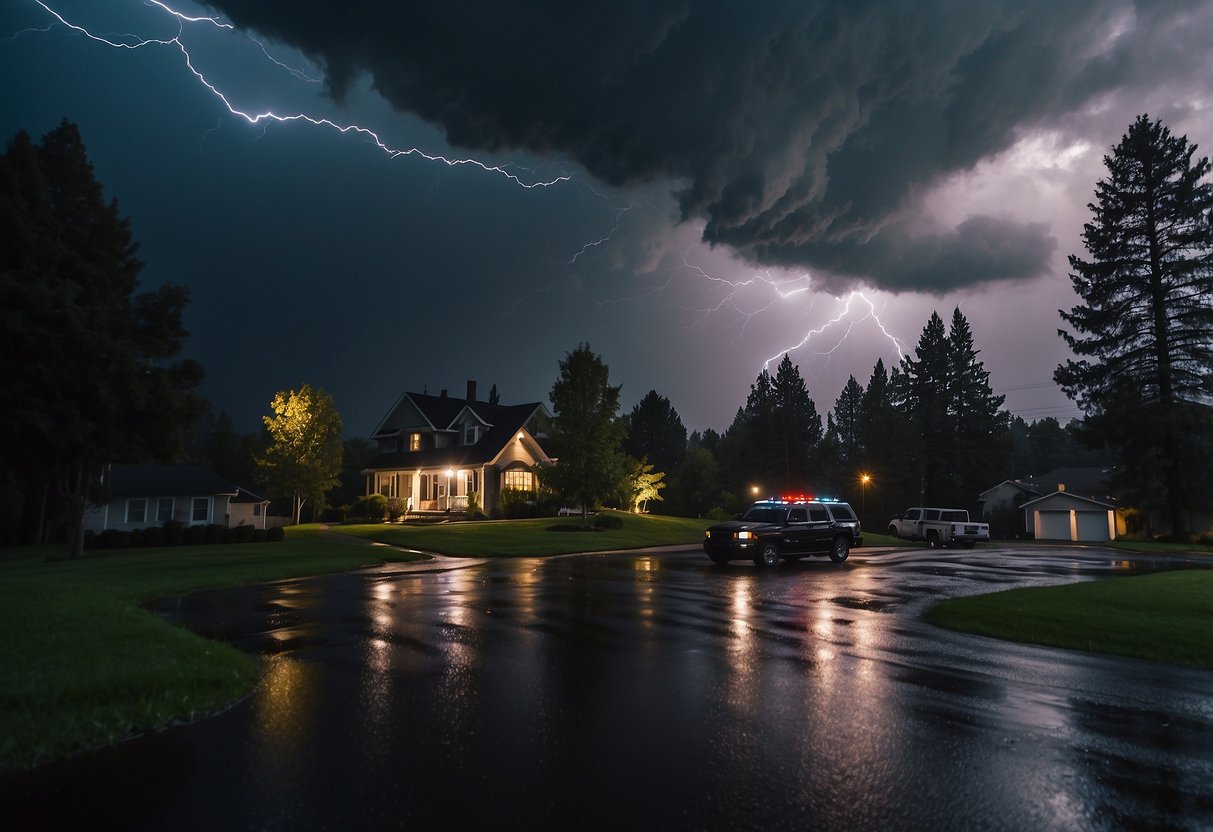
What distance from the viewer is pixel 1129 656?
8516 millimetres

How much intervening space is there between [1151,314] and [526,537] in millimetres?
42260

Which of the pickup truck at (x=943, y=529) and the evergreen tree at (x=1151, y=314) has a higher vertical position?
the evergreen tree at (x=1151, y=314)

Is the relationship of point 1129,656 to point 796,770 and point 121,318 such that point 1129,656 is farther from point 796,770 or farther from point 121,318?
point 121,318

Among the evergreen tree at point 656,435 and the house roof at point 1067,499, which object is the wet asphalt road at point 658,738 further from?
the evergreen tree at point 656,435

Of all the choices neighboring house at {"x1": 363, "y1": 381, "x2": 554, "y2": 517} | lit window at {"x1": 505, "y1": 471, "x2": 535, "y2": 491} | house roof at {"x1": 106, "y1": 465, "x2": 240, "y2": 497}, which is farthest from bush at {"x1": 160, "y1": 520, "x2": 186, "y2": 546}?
lit window at {"x1": 505, "y1": 471, "x2": 535, "y2": 491}

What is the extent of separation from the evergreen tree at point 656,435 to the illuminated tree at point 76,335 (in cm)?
6856

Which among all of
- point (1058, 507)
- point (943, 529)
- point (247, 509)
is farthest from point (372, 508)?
point (1058, 507)

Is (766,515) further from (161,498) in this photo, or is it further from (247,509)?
(247,509)

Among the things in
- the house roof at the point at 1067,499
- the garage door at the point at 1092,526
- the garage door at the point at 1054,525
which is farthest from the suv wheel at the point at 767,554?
the garage door at the point at 1054,525

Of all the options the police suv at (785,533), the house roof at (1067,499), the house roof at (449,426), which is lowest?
the police suv at (785,533)

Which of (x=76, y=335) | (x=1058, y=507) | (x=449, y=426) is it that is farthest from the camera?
(x=1058, y=507)

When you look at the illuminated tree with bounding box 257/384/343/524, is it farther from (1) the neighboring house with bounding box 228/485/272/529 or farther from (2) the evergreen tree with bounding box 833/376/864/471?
(2) the evergreen tree with bounding box 833/376/864/471

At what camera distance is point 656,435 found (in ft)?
319

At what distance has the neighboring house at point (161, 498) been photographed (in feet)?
133
